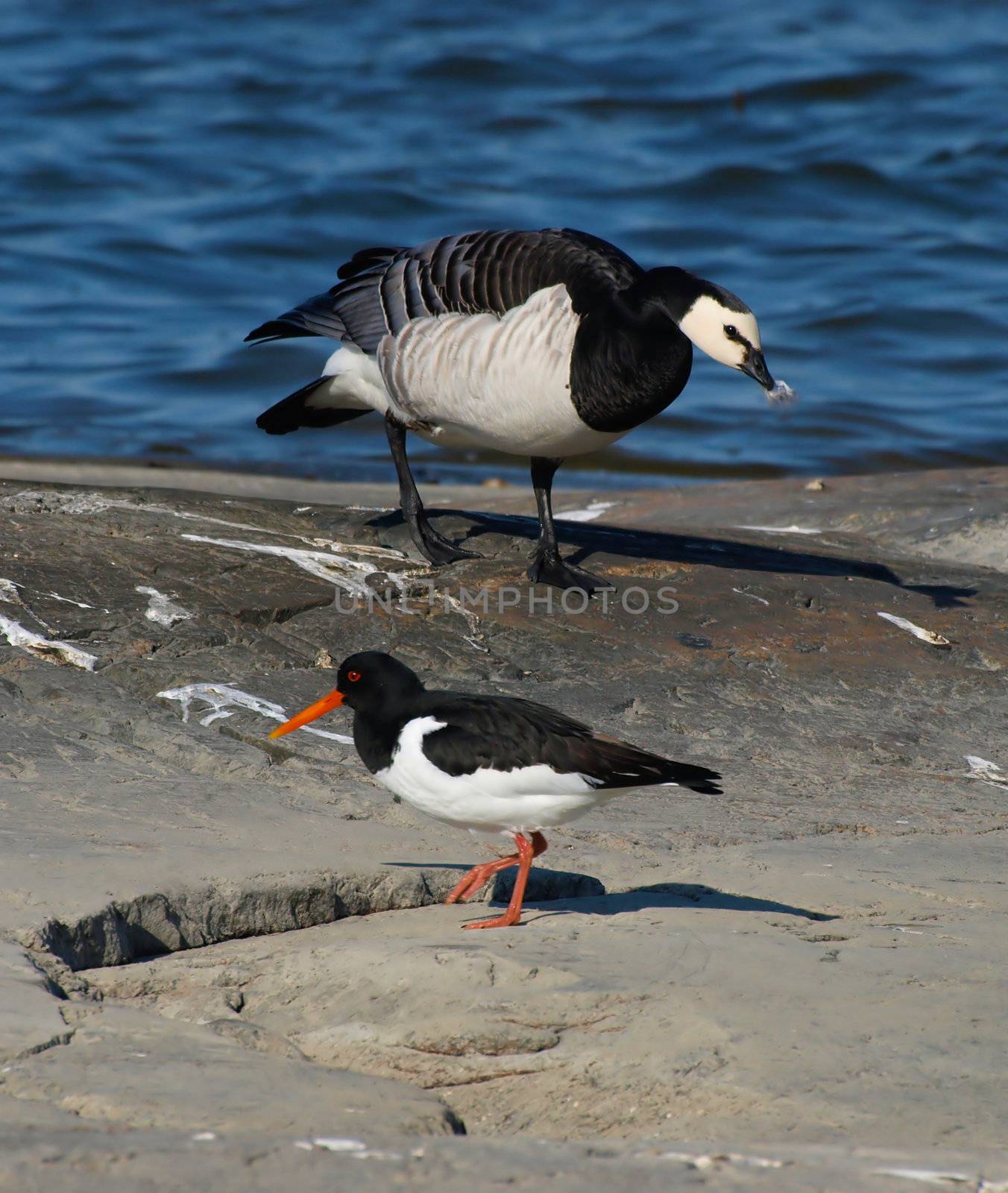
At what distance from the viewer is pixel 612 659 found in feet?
19.3

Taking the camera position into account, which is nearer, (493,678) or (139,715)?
(139,715)

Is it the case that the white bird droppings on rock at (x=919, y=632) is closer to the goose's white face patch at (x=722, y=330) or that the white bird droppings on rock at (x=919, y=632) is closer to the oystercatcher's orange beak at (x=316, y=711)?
the goose's white face patch at (x=722, y=330)

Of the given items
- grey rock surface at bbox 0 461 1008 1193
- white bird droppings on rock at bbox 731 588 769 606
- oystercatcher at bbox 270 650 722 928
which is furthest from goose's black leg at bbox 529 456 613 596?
oystercatcher at bbox 270 650 722 928

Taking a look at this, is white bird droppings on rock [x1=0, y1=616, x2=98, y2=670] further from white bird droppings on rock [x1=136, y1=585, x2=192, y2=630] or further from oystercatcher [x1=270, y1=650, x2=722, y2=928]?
oystercatcher [x1=270, y1=650, x2=722, y2=928]

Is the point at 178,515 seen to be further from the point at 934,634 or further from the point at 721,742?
the point at 934,634

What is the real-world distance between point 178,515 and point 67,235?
14.8 meters

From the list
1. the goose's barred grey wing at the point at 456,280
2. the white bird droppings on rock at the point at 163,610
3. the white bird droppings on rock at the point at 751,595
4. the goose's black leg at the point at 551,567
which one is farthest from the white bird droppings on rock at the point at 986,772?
the white bird droppings on rock at the point at 163,610

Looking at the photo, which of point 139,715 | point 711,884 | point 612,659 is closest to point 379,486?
point 612,659

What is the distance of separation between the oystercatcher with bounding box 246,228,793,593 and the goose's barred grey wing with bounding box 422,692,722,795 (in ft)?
7.11

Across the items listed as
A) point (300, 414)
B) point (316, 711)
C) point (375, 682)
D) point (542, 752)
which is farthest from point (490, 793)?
point (300, 414)

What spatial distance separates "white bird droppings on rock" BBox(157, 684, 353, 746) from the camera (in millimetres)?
5102

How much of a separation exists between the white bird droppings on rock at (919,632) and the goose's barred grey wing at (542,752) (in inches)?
102

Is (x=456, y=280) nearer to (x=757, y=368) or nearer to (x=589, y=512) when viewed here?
(x=757, y=368)

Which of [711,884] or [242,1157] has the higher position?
[242,1157]
